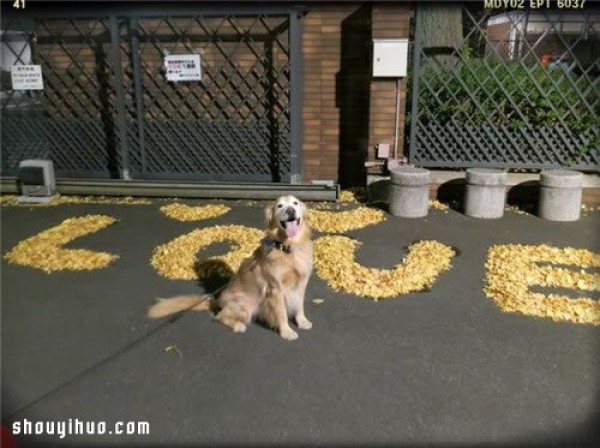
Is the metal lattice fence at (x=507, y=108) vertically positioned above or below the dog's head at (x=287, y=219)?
above

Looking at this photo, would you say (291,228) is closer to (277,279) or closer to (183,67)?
(277,279)

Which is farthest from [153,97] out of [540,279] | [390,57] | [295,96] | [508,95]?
[540,279]

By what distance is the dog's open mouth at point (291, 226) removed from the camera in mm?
3863

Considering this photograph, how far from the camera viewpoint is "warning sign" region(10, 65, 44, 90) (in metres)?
8.82

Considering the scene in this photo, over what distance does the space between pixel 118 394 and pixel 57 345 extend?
3.22 feet

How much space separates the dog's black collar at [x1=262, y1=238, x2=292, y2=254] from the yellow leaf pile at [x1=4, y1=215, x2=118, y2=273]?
8.62 feet

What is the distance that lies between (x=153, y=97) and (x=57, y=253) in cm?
A: 383

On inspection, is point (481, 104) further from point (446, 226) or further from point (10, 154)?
point (10, 154)

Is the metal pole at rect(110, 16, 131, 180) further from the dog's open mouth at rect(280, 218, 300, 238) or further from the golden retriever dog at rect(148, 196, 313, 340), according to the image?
the dog's open mouth at rect(280, 218, 300, 238)

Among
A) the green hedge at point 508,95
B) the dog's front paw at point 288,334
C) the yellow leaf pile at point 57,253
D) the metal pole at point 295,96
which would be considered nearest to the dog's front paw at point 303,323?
the dog's front paw at point 288,334

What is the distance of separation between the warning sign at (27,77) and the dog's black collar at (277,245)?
704 centimetres

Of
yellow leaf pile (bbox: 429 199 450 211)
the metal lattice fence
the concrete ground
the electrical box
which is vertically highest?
the electrical box

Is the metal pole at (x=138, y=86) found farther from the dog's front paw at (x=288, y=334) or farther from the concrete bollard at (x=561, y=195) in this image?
the concrete bollard at (x=561, y=195)

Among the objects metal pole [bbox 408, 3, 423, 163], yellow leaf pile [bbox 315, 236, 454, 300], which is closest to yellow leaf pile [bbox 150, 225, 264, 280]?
yellow leaf pile [bbox 315, 236, 454, 300]
